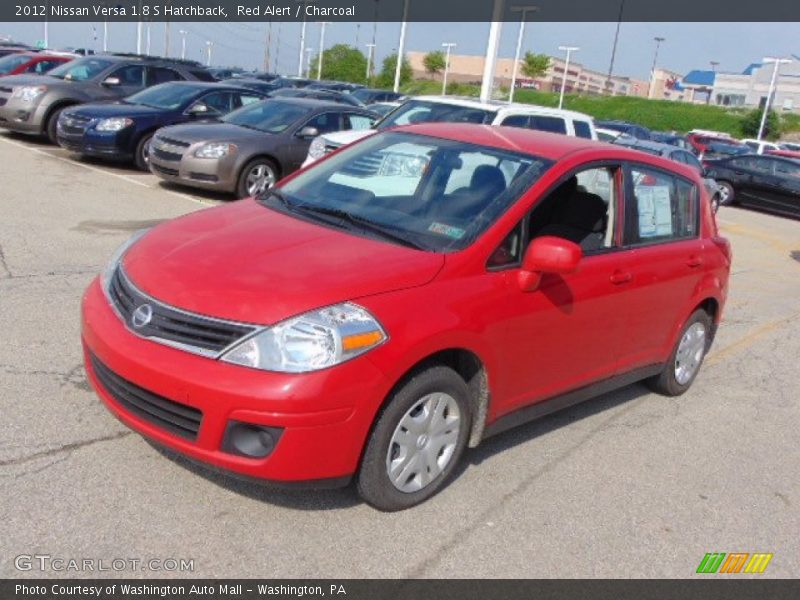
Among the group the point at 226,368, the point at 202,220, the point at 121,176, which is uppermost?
the point at 202,220

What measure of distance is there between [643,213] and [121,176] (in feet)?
31.4

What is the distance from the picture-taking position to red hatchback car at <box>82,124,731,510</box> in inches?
124

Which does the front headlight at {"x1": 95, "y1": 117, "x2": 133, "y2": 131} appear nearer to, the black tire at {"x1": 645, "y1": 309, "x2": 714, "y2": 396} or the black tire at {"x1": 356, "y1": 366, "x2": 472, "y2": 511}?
the black tire at {"x1": 645, "y1": 309, "x2": 714, "y2": 396}

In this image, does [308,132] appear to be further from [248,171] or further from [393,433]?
[393,433]

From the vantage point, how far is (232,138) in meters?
10.9

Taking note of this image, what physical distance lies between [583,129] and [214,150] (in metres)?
5.36

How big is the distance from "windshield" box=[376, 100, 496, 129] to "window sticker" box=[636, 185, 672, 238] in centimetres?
556

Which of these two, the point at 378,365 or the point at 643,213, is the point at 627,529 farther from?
the point at 643,213

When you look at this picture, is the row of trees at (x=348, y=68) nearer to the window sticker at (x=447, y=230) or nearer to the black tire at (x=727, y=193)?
the black tire at (x=727, y=193)

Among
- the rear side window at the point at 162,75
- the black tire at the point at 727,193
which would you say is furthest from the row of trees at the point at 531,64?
the rear side window at the point at 162,75

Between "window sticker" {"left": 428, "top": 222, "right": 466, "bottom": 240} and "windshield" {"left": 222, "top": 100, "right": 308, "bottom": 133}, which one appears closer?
"window sticker" {"left": 428, "top": 222, "right": 466, "bottom": 240}

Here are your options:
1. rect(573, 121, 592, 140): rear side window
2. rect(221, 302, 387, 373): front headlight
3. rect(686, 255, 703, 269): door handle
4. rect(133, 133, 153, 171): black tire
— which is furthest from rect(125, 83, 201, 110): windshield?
rect(221, 302, 387, 373): front headlight
